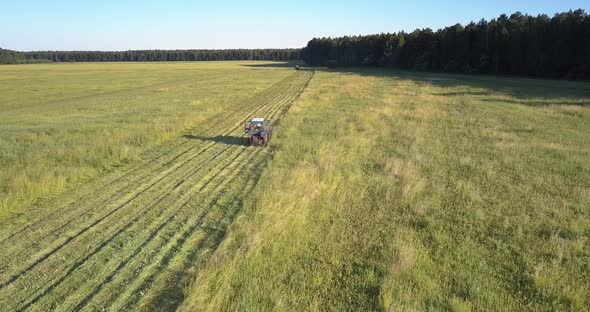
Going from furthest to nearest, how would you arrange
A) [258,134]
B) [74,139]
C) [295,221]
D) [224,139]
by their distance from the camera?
[224,139] < [74,139] < [258,134] < [295,221]

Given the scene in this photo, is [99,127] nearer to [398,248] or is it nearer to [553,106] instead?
[398,248]

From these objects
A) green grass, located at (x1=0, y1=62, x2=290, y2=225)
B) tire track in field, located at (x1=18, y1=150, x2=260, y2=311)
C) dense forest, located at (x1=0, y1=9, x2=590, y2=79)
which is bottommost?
tire track in field, located at (x1=18, y1=150, x2=260, y2=311)

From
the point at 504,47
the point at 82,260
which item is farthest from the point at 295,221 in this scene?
the point at 504,47

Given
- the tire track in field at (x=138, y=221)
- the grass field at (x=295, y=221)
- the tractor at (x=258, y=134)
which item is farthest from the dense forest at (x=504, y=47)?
the tire track in field at (x=138, y=221)

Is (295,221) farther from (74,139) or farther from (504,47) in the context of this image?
(504,47)

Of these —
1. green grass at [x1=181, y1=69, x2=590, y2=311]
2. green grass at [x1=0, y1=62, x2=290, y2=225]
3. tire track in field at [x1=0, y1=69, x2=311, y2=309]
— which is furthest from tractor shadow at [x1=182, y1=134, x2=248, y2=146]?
green grass at [x1=181, y1=69, x2=590, y2=311]

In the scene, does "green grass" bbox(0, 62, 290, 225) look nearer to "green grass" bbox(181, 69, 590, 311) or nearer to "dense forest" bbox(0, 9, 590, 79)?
"green grass" bbox(181, 69, 590, 311)

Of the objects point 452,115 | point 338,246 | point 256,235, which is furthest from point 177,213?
point 452,115
